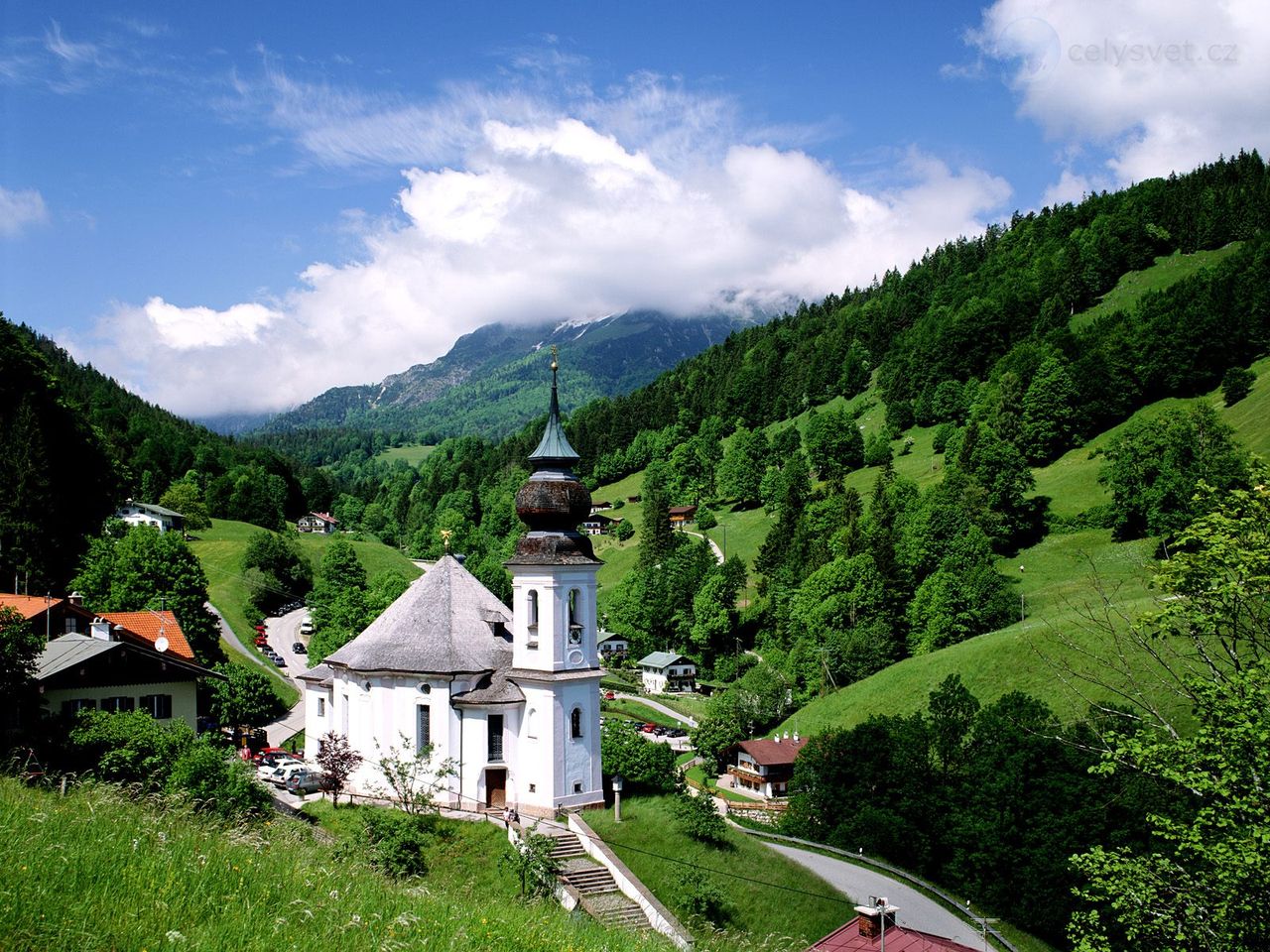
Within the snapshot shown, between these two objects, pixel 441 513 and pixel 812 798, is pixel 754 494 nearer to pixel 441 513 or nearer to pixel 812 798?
pixel 441 513

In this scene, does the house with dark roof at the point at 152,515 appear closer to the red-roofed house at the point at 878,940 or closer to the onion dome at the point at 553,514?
the onion dome at the point at 553,514

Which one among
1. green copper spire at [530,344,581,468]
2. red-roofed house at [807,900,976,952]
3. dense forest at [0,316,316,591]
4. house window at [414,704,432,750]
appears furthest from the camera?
dense forest at [0,316,316,591]

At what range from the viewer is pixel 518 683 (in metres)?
35.6

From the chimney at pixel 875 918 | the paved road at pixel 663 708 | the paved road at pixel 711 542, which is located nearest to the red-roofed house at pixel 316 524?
the paved road at pixel 711 542

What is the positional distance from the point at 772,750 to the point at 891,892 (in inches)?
1147

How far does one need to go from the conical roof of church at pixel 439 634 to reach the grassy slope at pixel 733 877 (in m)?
7.45

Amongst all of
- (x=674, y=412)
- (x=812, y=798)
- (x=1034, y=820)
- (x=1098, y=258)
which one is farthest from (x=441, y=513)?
(x=1034, y=820)

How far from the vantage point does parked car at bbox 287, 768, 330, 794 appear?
36656 millimetres

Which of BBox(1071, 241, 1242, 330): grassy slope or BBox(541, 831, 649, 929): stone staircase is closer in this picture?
BBox(541, 831, 649, 929): stone staircase

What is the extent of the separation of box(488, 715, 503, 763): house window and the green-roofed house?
58.5 m

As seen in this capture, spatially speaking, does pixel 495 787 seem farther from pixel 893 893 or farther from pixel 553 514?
pixel 893 893

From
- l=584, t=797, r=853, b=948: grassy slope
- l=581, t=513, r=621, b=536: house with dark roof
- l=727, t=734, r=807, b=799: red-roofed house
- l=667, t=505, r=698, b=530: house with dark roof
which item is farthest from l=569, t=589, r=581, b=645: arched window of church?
l=581, t=513, r=621, b=536: house with dark roof

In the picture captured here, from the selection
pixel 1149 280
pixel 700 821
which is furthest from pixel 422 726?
pixel 1149 280

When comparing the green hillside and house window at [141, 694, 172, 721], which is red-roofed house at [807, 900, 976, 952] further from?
house window at [141, 694, 172, 721]
